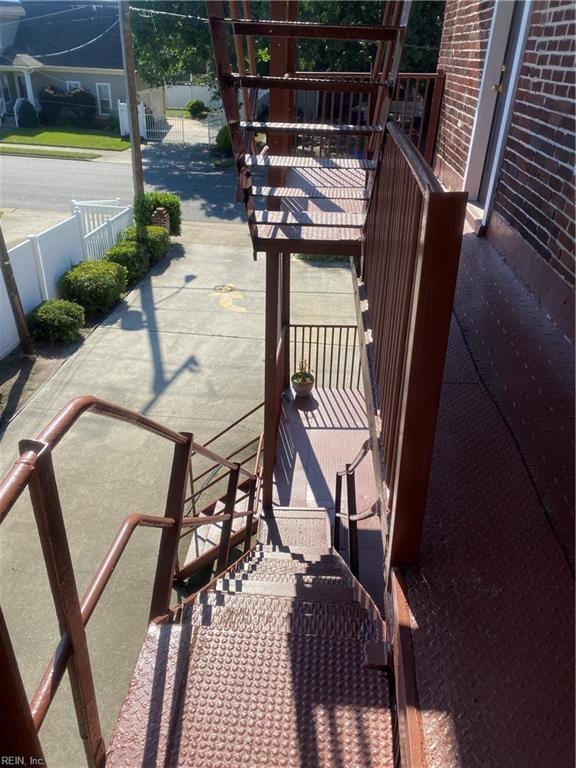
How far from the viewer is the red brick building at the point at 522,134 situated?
11.3 ft

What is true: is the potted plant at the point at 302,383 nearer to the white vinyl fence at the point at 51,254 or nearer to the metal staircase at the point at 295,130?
the metal staircase at the point at 295,130

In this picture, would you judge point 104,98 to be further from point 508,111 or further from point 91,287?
point 508,111

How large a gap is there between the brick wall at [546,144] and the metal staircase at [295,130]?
3.38 ft

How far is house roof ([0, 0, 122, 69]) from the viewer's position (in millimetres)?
32750

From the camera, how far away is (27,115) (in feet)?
102

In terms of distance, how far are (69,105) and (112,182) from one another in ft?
46.7

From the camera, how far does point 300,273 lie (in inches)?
551

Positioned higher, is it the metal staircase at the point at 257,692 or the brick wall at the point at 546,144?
the brick wall at the point at 546,144

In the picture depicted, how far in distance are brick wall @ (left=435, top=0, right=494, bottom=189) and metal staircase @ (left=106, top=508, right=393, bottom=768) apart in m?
4.97

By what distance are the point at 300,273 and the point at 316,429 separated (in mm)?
7013

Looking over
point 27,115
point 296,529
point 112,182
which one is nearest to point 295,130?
point 296,529

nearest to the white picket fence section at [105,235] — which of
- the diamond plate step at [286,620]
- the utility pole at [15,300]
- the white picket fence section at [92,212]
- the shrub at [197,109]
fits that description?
the white picket fence section at [92,212]

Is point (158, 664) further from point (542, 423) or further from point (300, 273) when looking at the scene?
point (300, 273)

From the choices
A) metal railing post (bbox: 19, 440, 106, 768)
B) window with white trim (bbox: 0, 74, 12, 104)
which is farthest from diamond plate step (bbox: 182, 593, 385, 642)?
window with white trim (bbox: 0, 74, 12, 104)
